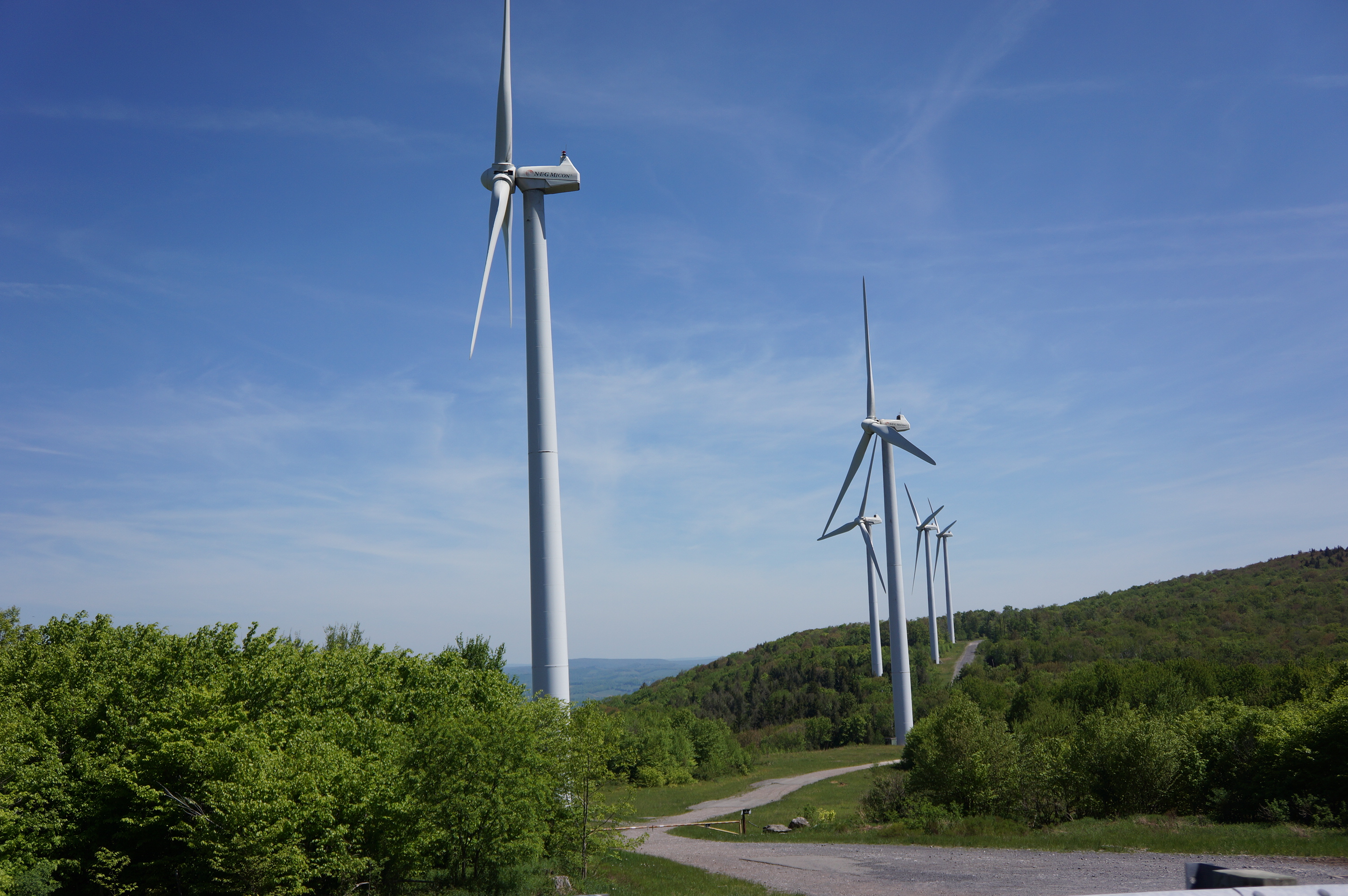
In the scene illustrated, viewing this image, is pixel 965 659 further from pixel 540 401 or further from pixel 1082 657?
pixel 540 401

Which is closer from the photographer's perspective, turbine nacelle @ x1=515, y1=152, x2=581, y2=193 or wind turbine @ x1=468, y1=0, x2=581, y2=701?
wind turbine @ x1=468, y1=0, x2=581, y2=701

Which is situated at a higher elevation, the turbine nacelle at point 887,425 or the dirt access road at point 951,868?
the turbine nacelle at point 887,425

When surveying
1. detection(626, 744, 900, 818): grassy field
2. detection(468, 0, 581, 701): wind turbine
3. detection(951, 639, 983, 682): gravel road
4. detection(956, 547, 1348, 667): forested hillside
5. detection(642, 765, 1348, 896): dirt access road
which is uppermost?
detection(468, 0, 581, 701): wind turbine

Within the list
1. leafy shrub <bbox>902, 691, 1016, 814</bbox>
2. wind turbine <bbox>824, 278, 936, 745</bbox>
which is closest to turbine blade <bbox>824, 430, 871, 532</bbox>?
wind turbine <bbox>824, 278, 936, 745</bbox>

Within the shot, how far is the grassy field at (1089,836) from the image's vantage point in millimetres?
23984

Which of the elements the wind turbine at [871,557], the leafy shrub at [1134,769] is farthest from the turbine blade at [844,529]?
the leafy shrub at [1134,769]

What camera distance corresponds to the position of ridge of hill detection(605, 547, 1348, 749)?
58062 millimetres

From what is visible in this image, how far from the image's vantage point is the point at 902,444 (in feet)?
193

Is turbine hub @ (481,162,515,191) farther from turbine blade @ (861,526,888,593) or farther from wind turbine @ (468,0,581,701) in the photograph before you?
turbine blade @ (861,526,888,593)

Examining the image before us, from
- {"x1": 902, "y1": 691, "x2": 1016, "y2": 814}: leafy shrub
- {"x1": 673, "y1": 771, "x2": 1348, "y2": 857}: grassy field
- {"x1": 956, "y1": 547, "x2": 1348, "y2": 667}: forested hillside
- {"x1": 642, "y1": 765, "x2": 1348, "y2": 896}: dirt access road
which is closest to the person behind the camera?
{"x1": 642, "y1": 765, "x2": 1348, "y2": 896}: dirt access road

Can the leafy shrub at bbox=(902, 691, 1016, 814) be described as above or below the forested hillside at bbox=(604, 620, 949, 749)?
above

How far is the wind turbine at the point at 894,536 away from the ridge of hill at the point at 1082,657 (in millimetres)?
7576

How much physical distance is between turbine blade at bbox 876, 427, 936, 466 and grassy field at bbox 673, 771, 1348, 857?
23678mm

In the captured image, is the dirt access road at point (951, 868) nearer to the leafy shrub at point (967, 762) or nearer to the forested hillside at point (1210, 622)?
the leafy shrub at point (967, 762)
